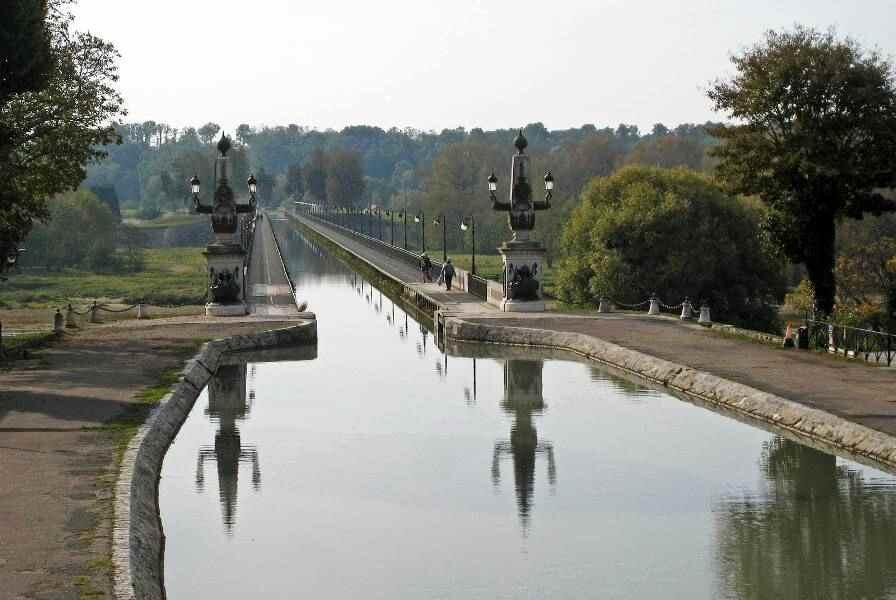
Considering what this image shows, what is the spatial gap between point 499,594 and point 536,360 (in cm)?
2382

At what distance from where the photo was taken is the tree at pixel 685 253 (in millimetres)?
64688

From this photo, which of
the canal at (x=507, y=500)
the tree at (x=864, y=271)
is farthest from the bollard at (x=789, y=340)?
the tree at (x=864, y=271)

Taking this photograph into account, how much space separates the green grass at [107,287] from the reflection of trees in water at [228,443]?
44.2 meters

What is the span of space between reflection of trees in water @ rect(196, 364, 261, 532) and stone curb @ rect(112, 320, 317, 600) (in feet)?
2.02

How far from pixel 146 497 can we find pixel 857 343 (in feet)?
67.1

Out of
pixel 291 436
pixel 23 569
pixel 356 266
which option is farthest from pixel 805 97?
pixel 356 266

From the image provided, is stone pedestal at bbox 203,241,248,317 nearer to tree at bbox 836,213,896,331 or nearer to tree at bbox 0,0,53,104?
tree at bbox 0,0,53,104

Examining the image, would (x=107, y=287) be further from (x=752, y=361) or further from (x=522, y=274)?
(x=752, y=361)

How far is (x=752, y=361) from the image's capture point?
34625 mm

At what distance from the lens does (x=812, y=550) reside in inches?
758

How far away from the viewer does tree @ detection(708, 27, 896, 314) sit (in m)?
46.5

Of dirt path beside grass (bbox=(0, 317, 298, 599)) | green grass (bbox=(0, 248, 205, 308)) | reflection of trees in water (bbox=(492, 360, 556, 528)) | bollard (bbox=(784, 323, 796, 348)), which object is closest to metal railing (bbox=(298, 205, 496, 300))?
green grass (bbox=(0, 248, 205, 308))

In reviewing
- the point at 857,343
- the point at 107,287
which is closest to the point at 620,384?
the point at 857,343

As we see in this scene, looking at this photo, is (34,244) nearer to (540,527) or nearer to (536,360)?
(536,360)
